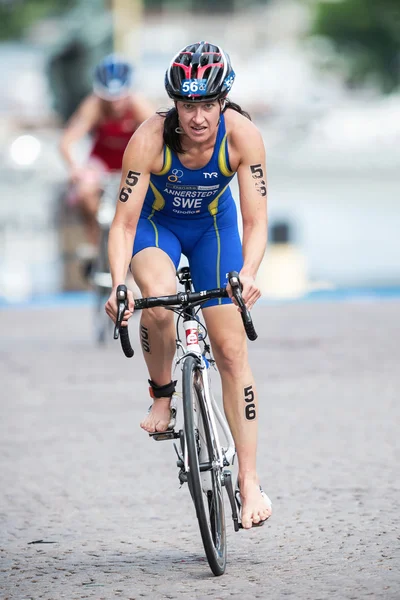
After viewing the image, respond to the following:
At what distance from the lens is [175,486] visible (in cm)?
744

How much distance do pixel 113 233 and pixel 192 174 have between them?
43 cm

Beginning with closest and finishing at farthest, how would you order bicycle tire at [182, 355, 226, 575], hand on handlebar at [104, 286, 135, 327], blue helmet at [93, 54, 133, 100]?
1. bicycle tire at [182, 355, 226, 575]
2. hand on handlebar at [104, 286, 135, 327]
3. blue helmet at [93, 54, 133, 100]

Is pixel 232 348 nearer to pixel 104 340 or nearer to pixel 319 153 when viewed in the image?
pixel 104 340

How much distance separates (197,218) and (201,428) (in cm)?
104

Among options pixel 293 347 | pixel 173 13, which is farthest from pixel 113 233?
pixel 173 13

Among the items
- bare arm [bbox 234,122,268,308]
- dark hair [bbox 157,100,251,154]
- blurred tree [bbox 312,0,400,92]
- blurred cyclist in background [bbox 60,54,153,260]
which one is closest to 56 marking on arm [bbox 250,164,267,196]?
bare arm [bbox 234,122,268,308]

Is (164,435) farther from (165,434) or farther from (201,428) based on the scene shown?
(201,428)

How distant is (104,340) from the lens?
14.1m

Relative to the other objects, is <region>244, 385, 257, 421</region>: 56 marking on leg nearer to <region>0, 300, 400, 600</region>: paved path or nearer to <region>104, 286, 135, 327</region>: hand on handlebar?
<region>0, 300, 400, 600</region>: paved path

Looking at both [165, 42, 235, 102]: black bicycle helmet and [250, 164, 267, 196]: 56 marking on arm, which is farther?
[250, 164, 267, 196]: 56 marking on arm

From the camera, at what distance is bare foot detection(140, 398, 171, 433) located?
5984 millimetres

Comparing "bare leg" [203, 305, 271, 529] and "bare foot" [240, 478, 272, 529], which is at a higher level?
"bare leg" [203, 305, 271, 529]

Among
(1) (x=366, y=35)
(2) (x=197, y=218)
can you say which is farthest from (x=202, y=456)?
(1) (x=366, y=35)

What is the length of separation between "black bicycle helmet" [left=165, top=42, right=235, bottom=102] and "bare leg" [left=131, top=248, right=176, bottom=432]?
712 mm
